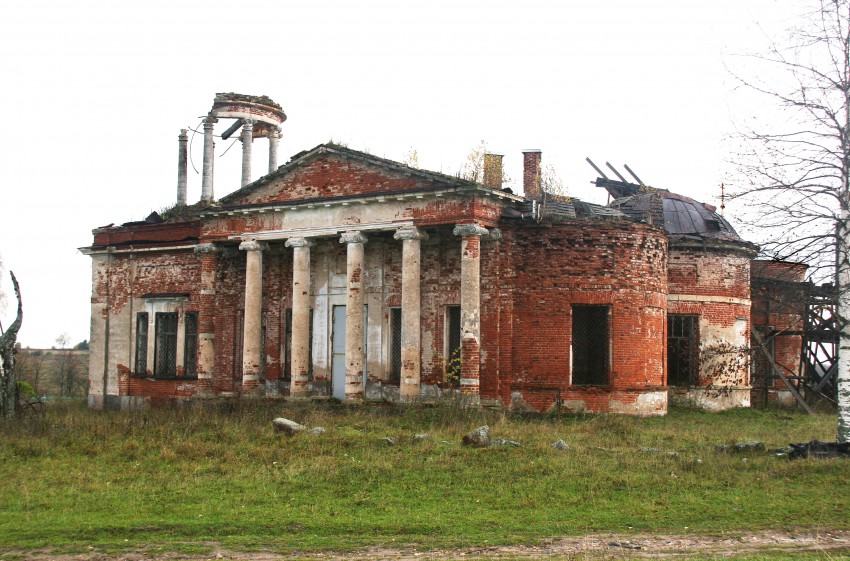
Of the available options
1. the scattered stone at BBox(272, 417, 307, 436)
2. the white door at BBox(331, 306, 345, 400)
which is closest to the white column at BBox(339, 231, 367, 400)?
the white door at BBox(331, 306, 345, 400)

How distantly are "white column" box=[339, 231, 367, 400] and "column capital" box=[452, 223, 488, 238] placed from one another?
270 cm

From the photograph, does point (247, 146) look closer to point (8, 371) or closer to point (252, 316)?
point (252, 316)

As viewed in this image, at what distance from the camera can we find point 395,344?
21.2 meters

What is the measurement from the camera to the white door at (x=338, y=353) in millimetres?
21859

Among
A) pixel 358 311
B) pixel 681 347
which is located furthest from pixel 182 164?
pixel 681 347

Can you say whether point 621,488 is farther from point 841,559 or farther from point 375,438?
point 375,438

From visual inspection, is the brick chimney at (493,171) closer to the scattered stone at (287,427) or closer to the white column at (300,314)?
the white column at (300,314)

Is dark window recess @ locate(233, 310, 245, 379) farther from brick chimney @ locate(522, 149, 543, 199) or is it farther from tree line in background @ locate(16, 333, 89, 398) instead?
tree line in background @ locate(16, 333, 89, 398)

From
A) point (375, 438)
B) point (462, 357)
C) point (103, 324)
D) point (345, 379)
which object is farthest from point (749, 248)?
point (103, 324)

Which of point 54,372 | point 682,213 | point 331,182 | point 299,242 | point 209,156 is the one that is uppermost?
point 209,156

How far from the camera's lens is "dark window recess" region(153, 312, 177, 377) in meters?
25.2

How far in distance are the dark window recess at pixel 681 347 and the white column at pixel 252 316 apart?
1092 cm

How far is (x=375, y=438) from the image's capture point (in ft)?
48.1

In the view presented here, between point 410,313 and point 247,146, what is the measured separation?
13.8 meters
